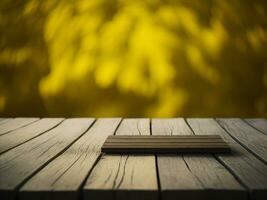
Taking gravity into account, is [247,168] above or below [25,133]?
below

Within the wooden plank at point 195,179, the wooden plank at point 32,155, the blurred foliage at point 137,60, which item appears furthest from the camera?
the blurred foliage at point 137,60

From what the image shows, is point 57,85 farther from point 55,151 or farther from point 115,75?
point 55,151

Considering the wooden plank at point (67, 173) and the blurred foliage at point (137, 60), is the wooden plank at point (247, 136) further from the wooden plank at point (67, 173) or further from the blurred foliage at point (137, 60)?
the blurred foliage at point (137, 60)

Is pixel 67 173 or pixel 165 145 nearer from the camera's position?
pixel 67 173

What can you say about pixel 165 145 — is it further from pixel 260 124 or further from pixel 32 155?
pixel 260 124

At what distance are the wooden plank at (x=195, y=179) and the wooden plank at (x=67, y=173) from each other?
28 centimetres

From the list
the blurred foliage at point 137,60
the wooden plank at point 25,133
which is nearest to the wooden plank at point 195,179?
the wooden plank at point 25,133

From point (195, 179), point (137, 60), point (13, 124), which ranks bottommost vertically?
point (195, 179)

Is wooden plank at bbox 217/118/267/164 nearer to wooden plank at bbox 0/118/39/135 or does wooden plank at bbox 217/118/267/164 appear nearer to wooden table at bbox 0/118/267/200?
wooden table at bbox 0/118/267/200

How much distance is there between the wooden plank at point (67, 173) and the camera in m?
1.32

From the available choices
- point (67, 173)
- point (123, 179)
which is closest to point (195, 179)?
point (123, 179)

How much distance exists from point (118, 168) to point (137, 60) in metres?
2.08

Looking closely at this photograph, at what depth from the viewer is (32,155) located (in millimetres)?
1815

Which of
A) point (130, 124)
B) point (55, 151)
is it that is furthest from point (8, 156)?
point (130, 124)
